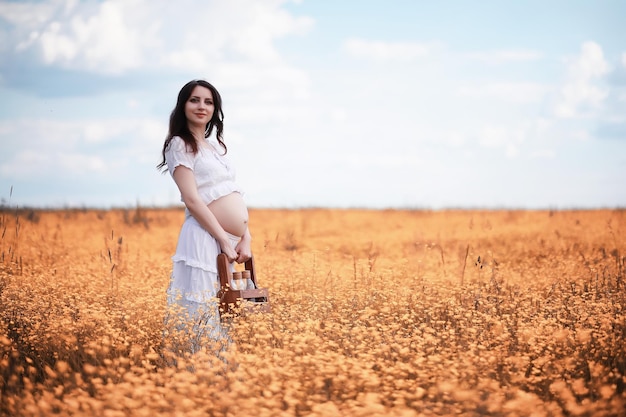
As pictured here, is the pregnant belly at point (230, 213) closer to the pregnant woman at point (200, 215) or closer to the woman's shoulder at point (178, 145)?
the pregnant woman at point (200, 215)

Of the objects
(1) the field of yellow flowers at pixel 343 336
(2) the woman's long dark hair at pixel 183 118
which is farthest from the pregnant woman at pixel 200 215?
(1) the field of yellow flowers at pixel 343 336

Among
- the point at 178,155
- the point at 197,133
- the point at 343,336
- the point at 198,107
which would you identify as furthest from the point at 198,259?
the point at 343,336

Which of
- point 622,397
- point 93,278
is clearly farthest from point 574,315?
point 93,278

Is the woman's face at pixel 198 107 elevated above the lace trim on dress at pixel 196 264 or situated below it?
above

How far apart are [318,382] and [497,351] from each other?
1561 mm

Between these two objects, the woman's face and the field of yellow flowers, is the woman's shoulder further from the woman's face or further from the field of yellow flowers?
the field of yellow flowers

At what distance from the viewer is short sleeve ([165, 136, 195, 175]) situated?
4.85m

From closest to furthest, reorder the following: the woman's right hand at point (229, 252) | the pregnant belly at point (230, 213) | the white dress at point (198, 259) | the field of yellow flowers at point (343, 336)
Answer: the field of yellow flowers at point (343, 336) < the white dress at point (198, 259) < the woman's right hand at point (229, 252) < the pregnant belly at point (230, 213)

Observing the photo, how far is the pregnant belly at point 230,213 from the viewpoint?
5.05 metres

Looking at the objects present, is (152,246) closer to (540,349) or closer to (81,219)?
(81,219)

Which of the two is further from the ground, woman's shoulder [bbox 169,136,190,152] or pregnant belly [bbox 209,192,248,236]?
woman's shoulder [bbox 169,136,190,152]

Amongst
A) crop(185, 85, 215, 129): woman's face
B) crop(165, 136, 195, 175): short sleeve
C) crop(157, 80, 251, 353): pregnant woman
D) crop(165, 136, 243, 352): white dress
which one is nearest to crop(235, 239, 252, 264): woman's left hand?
crop(157, 80, 251, 353): pregnant woman

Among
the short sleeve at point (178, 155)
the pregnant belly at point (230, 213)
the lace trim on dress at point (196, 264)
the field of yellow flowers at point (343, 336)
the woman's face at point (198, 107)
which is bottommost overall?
the field of yellow flowers at point (343, 336)

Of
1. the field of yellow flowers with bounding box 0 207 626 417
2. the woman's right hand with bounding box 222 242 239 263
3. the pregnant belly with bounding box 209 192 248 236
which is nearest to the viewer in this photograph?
the field of yellow flowers with bounding box 0 207 626 417
